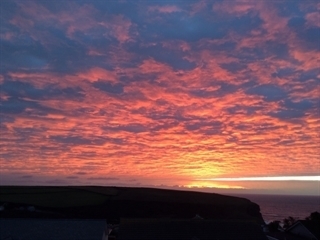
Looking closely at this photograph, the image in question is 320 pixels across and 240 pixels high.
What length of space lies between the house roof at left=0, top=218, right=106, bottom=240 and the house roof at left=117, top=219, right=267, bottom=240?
2817 mm

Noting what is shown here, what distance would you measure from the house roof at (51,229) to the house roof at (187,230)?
2817 mm

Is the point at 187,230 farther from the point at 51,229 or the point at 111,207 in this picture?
the point at 111,207

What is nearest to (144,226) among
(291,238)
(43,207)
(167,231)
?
(167,231)

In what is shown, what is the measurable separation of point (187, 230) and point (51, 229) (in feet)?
38.9

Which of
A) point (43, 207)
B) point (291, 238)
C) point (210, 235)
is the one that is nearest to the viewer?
point (210, 235)

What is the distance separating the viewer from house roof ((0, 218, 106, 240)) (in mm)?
32875

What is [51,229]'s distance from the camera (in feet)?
112

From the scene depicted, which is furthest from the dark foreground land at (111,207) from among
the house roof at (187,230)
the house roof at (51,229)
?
the house roof at (187,230)

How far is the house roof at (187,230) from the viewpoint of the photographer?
1268 inches

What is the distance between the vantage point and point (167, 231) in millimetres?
32969

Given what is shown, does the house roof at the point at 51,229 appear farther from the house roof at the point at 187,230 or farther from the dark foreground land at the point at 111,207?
the dark foreground land at the point at 111,207

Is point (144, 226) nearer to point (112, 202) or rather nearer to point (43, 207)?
point (43, 207)

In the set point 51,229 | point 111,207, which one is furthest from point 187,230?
point 111,207

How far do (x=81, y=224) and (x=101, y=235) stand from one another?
2.59 metres
